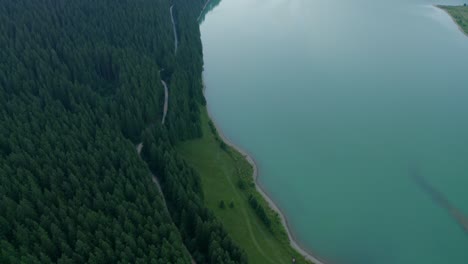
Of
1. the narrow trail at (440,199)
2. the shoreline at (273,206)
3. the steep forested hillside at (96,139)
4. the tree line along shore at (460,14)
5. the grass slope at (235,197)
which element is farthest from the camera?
the tree line along shore at (460,14)

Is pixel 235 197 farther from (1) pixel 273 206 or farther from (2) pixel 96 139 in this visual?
(2) pixel 96 139

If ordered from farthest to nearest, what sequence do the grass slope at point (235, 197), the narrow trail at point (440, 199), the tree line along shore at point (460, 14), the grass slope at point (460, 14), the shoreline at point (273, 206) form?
the grass slope at point (460, 14) < the tree line along shore at point (460, 14) < the narrow trail at point (440, 199) < the shoreline at point (273, 206) < the grass slope at point (235, 197)

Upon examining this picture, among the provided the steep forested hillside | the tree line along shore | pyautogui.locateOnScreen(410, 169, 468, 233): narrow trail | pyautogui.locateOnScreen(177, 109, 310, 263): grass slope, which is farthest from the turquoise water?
the steep forested hillside

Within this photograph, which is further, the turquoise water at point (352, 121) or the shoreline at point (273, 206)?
the turquoise water at point (352, 121)

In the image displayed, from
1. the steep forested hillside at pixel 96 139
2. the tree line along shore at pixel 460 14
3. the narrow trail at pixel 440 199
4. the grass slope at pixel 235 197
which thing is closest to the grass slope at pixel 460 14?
the tree line along shore at pixel 460 14

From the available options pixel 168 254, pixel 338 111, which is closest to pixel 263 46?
pixel 338 111

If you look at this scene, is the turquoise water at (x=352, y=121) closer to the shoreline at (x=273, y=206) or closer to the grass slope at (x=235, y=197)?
the shoreline at (x=273, y=206)
